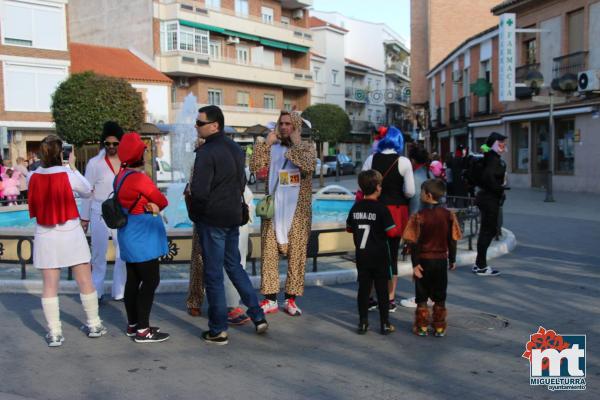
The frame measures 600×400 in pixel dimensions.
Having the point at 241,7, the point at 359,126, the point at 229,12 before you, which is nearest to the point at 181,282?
the point at 229,12

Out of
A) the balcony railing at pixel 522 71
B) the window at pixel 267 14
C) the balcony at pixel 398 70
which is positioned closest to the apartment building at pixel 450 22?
the window at pixel 267 14

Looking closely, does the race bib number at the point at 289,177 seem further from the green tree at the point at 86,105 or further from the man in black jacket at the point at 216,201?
the green tree at the point at 86,105

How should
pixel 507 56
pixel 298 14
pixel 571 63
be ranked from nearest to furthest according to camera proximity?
pixel 571 63
pixel 507 56
pixel 298 14

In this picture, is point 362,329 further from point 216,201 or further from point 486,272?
point 486,272

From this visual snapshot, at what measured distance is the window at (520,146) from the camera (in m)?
27.5

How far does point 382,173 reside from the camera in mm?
6223

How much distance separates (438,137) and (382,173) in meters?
39.4

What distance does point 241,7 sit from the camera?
153 feet

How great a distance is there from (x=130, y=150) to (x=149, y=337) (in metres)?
1.61

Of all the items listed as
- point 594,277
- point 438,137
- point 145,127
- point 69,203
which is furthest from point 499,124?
point 69,203

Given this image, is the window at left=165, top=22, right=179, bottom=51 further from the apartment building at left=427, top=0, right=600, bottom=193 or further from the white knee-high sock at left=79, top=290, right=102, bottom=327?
the white knee-high sock at left=79, top=290, right=102, bottom=327

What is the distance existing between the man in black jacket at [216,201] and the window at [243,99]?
138ft

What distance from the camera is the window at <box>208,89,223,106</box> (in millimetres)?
44300

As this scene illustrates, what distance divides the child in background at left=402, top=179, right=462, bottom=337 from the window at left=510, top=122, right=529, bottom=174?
927 inches
